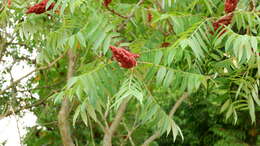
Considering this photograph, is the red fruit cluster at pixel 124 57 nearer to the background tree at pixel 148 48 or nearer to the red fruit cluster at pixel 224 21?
the background tree at pixel 148 48

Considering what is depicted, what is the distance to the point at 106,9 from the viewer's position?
268cm

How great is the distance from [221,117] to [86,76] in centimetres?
404

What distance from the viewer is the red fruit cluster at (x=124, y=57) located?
205cm

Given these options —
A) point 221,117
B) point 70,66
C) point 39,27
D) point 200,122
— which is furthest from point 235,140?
point 39,27

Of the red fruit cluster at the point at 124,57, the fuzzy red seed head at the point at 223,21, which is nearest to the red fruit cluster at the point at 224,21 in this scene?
the fuzzy red seed head at the point at 223,21

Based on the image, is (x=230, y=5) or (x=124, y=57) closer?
(x=124, y=57)

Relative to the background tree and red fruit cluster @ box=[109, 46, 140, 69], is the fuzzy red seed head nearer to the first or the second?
the background tree

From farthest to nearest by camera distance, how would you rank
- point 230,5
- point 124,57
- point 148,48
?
point 148,48 < point 230,5 < point 124,57

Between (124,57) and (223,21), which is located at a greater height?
(223,21)

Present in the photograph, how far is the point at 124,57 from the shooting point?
205 cm

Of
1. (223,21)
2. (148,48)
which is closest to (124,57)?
(148,48)

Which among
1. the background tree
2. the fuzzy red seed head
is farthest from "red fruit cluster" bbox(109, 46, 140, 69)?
the fuzzy red seed head

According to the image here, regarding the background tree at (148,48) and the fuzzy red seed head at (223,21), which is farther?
the fuzzy red seed head at (223,21)

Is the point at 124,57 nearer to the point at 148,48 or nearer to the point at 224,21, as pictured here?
the point at 148,48
